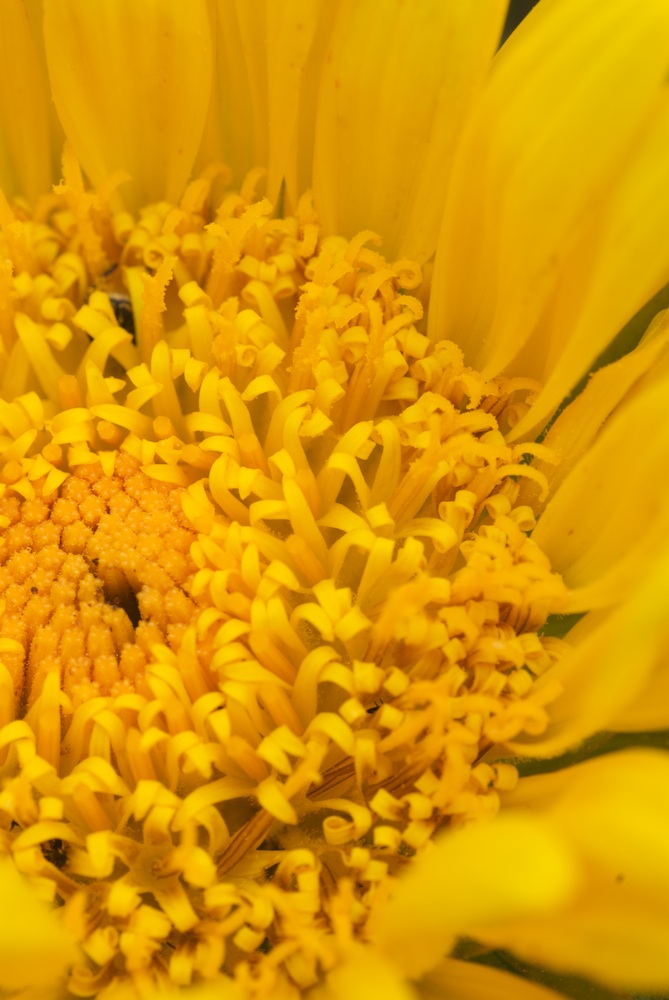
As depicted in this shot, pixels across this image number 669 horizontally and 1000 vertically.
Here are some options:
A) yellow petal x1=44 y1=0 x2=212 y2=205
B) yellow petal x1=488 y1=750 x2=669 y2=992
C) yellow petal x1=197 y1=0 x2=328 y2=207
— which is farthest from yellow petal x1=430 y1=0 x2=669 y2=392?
yellow petal x1=488 y1=750 x2=669 y2=992

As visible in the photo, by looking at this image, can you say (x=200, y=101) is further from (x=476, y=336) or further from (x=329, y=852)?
(x=329, y=852)

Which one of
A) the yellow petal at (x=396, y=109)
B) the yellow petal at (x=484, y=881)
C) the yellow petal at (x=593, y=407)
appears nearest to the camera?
the yellow petal at (x=484, y=881)

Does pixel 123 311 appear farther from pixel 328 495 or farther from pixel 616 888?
pixel 616 888

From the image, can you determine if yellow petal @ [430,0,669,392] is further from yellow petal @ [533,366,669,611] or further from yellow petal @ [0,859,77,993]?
yellow petal @ [0,859,77,993]

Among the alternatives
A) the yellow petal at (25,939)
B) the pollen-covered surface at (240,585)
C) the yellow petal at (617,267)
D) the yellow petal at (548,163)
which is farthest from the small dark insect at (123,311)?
the yellow petal at (25,939)

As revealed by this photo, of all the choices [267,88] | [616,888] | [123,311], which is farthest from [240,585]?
[267,88]

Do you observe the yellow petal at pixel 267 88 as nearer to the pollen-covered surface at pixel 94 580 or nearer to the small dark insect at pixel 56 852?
the pollen-covered surface at pixel 94 580

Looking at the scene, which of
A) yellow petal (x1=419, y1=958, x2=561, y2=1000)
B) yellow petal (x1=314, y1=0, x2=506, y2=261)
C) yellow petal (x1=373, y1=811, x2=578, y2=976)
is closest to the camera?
yellow petal (x1=373, y1=811, x2=578, y2=976)

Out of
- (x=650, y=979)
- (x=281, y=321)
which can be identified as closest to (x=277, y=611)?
(x=281, y=321)
